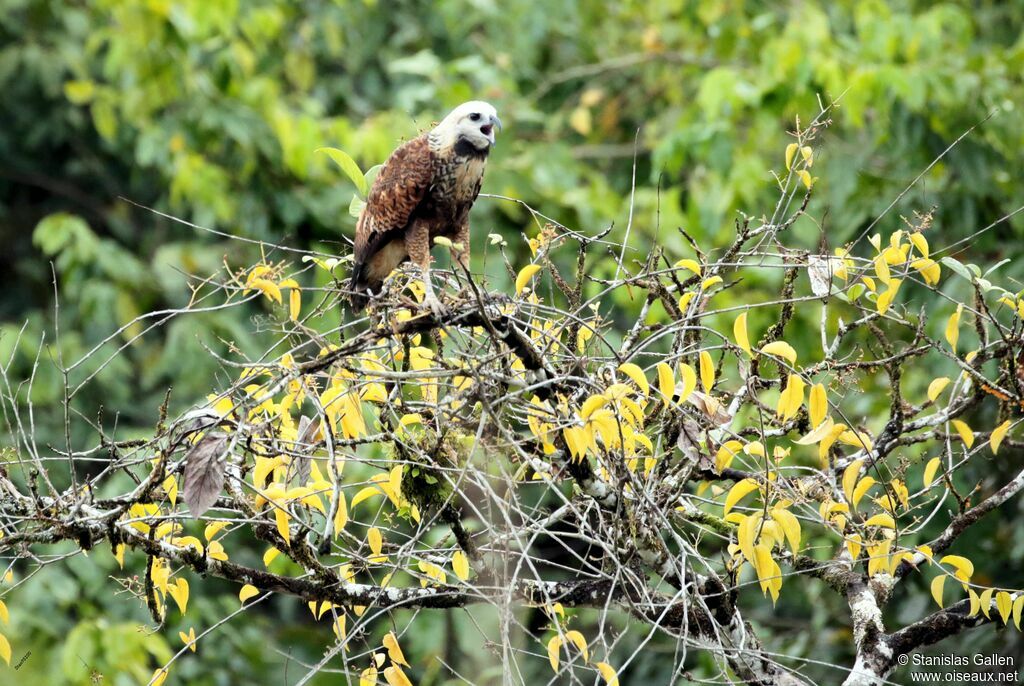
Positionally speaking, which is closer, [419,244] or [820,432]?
[820,432]

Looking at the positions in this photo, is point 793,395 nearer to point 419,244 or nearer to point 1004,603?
point 1004,603

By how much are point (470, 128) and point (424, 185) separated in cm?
22

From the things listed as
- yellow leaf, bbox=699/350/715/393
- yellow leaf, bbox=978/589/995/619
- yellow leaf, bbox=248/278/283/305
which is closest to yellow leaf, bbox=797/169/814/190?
yellow leaf, bbox=699/350/715/393

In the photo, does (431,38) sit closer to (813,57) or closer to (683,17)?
(683,17)

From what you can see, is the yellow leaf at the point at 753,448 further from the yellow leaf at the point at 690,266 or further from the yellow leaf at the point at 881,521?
the yellow leaf at the point at 690,266

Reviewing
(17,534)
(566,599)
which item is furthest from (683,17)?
(17,534)

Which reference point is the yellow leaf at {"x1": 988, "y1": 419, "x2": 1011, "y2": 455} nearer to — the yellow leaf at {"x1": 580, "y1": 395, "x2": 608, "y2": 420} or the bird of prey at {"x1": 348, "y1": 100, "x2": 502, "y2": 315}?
the yellow leaf at {"x1": 580, "y1": 395, "x2": 608, "y2": 420}

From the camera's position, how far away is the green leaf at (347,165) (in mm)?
2931

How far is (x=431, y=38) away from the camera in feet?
27.5

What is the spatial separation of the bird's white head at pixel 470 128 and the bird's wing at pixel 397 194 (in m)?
0.07

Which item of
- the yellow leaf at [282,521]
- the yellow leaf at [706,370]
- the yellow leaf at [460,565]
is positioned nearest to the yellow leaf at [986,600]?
the yellow leaf at [706,370]

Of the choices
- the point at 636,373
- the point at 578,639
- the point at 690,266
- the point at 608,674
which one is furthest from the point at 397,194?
the point at 608,674

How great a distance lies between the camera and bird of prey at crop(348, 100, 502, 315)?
11.6 ft

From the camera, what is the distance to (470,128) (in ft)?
11.5
